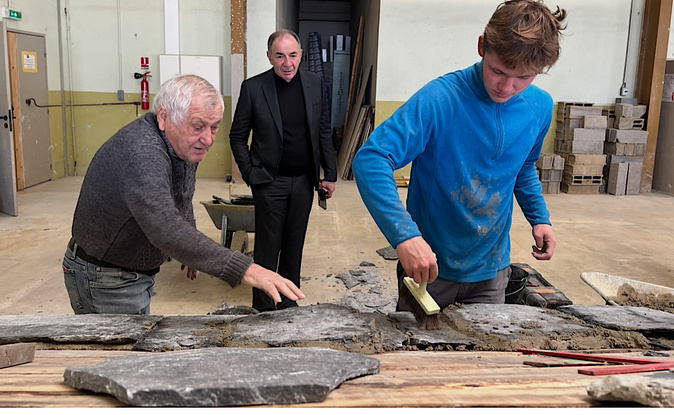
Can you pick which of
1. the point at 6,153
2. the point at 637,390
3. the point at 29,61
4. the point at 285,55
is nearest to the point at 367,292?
the point at 285,55

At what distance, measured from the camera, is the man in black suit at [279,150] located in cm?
421

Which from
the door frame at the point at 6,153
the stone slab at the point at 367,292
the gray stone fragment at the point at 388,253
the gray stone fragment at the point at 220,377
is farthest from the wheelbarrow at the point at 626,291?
the door frame at the point at 6,153

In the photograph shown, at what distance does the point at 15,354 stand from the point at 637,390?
5.02 feet

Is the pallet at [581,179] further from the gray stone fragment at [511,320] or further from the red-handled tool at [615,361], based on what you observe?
the red-handled tool at [615,361]

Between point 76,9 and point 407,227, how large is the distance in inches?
371

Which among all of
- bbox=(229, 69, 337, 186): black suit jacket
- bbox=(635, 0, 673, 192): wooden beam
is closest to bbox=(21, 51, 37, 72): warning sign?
bbox=(229, 69, 337, 186): black suit jacket

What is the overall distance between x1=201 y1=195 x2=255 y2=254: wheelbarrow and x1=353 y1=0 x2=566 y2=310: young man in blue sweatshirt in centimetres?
275

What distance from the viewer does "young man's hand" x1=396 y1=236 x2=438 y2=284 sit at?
Result: 192cm

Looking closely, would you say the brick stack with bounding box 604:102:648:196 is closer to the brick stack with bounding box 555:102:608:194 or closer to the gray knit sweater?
the brick stack with bounding box 555:102:608:194

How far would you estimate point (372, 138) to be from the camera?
216 centimetres

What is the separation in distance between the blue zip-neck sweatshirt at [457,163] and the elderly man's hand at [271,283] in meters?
0.37

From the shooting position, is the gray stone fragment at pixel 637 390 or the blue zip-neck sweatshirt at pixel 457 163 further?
the blue zip-neck sweatshirt at pixel 457 163

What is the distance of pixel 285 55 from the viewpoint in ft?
13.6
